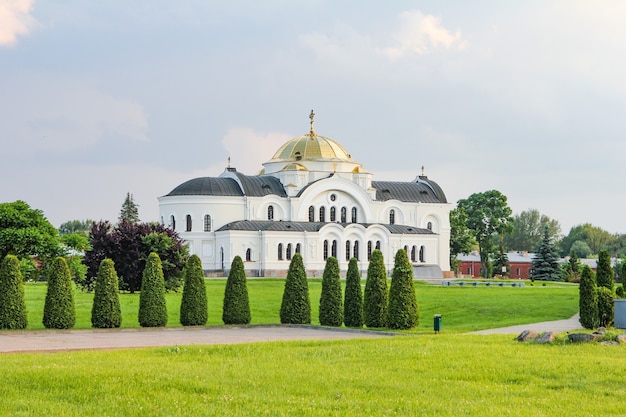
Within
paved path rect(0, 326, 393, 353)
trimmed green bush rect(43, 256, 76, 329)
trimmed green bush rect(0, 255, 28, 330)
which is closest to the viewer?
paved path rect(0, 326, 393, 353)

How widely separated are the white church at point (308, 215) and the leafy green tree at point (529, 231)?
199 feet

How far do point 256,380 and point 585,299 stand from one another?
16991 mm

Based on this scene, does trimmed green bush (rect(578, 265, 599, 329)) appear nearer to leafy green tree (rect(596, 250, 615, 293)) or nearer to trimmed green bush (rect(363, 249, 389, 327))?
trimmed green bush (rect(363, 249, 389, 327))

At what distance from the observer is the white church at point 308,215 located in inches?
3374

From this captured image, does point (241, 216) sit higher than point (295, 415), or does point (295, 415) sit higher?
point (241, 216)

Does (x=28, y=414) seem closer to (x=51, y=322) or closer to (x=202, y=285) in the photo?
(x=51, y=322)

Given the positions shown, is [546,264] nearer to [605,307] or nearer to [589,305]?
[605,307]

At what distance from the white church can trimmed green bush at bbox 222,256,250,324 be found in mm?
50328

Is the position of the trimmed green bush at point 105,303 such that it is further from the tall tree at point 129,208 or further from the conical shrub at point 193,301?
the tall tree at point 129,208

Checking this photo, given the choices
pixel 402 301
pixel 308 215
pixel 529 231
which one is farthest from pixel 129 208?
pixel 402 301

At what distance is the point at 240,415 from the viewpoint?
13.5 meters

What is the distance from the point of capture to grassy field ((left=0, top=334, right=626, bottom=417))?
13977 mm

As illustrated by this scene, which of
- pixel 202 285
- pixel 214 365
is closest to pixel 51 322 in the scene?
pixel 202 285

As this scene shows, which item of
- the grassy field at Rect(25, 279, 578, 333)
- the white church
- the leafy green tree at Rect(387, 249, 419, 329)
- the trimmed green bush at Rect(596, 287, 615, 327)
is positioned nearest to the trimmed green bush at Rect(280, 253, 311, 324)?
the grassy field at Rect(25, 279, 578, 333)
